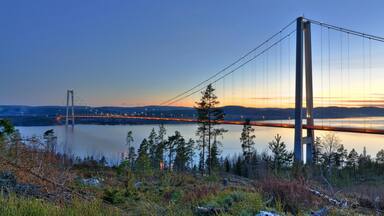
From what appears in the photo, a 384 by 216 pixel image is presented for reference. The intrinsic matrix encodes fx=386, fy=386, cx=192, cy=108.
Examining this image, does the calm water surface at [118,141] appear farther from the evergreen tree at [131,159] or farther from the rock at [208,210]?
the rock at [208,210]

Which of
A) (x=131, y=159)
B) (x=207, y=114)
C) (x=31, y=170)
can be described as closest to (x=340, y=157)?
(x=207, y=114)

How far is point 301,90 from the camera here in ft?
76.8

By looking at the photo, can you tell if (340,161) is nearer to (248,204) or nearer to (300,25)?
(300,25)

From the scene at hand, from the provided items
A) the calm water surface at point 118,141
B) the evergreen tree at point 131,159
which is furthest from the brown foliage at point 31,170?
the evergreen tree at point 131,159

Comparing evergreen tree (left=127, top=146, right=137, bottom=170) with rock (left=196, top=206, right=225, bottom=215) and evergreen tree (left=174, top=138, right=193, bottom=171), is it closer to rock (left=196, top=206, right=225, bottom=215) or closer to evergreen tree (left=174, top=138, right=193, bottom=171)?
evergreen tree (left=174, top=138, right=193, bottom=171)

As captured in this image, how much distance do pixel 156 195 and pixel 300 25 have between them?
2201 centimetres

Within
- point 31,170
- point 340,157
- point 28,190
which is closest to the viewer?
point 28,190

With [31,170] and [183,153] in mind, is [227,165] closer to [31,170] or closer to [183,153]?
[183,153]

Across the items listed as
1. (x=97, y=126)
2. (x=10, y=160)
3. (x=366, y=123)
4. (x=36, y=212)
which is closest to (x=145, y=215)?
(x=36, y=212)

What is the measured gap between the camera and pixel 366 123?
26.5m

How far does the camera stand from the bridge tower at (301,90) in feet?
71.7

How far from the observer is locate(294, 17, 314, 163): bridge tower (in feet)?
71.7

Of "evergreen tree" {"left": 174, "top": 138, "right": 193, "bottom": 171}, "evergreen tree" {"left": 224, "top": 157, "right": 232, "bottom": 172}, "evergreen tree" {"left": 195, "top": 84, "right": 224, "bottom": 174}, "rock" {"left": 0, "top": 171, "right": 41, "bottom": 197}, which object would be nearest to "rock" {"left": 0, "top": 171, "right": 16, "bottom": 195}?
"rock" {"left": 0, "top": 171, "right": 41, "bottom": 197}

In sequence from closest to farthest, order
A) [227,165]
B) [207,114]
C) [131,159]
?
[131,159] < [227,165] < [207,114]
